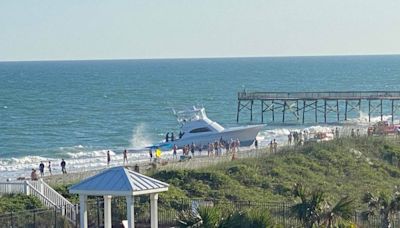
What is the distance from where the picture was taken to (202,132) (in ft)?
202

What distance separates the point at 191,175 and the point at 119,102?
88600 mm

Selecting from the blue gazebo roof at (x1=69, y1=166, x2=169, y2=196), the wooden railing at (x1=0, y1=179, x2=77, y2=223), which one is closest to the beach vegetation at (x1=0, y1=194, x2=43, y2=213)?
the wooden railing at (x1=0, y1=179, x2=77, y2=223)

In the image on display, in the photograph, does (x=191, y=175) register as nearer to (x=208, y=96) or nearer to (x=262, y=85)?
(x=208, y=96)

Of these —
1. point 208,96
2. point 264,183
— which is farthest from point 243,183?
point 208,96

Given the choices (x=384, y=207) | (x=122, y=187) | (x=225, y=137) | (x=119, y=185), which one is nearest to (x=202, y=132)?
(x=225, y=137)

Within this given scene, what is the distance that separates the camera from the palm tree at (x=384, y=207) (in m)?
24.6

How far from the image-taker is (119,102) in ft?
407

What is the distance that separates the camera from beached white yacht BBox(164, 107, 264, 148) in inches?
2403

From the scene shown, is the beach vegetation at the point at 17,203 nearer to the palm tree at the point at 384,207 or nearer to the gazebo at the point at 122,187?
the gazebo at the point at 122,187

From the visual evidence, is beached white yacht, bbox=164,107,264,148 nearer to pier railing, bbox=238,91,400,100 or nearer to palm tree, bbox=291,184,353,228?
pier railing, bbox=238,91,400,100

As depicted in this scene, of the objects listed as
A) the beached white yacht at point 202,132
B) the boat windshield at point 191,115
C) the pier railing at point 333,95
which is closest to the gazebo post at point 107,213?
the beached white yacht at point 202,132

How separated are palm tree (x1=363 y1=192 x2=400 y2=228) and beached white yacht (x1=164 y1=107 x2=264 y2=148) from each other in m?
34.6

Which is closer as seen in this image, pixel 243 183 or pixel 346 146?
pixel 243 183

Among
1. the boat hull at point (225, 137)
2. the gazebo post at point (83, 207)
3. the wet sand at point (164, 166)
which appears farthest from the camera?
the boat hull at point (225, 137)
